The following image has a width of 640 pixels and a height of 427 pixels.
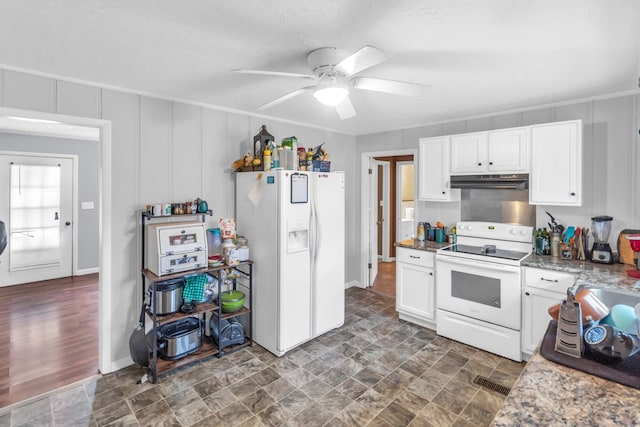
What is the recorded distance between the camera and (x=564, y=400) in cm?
94

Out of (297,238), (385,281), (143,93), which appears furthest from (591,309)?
(385,281)

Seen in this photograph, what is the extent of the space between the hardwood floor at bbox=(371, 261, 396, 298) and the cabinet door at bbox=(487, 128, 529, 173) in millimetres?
2301

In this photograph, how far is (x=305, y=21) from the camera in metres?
1.63

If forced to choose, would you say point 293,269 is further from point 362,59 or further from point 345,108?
point 362,59

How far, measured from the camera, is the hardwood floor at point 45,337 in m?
2.58

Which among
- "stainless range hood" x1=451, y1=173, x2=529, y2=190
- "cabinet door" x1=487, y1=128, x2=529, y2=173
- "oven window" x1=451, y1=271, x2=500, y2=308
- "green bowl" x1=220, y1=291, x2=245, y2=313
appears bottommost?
"green bowl" x1=220, y1=291, x2=245, y2=313

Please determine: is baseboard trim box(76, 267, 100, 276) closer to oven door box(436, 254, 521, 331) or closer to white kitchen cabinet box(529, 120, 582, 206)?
oven door box(436, 254, 521, 331)

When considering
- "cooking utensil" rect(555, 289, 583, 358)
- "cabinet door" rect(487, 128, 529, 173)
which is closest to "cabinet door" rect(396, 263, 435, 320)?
"cabinet door" rect(487, 128, 529, 173)

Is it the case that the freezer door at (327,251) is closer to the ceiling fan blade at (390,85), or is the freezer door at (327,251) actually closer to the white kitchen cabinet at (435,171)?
the white kitchen cabinet at (435,171)

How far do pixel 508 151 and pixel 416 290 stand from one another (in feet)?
5.64

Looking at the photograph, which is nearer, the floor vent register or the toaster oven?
the floor vent register

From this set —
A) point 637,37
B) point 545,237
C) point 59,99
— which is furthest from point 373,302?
point 59,99

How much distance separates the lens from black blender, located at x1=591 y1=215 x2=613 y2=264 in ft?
8.89

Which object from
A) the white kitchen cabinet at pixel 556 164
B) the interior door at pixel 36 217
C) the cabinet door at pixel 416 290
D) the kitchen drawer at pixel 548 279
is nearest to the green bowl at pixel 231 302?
the cabinet door at pixel 416 290
